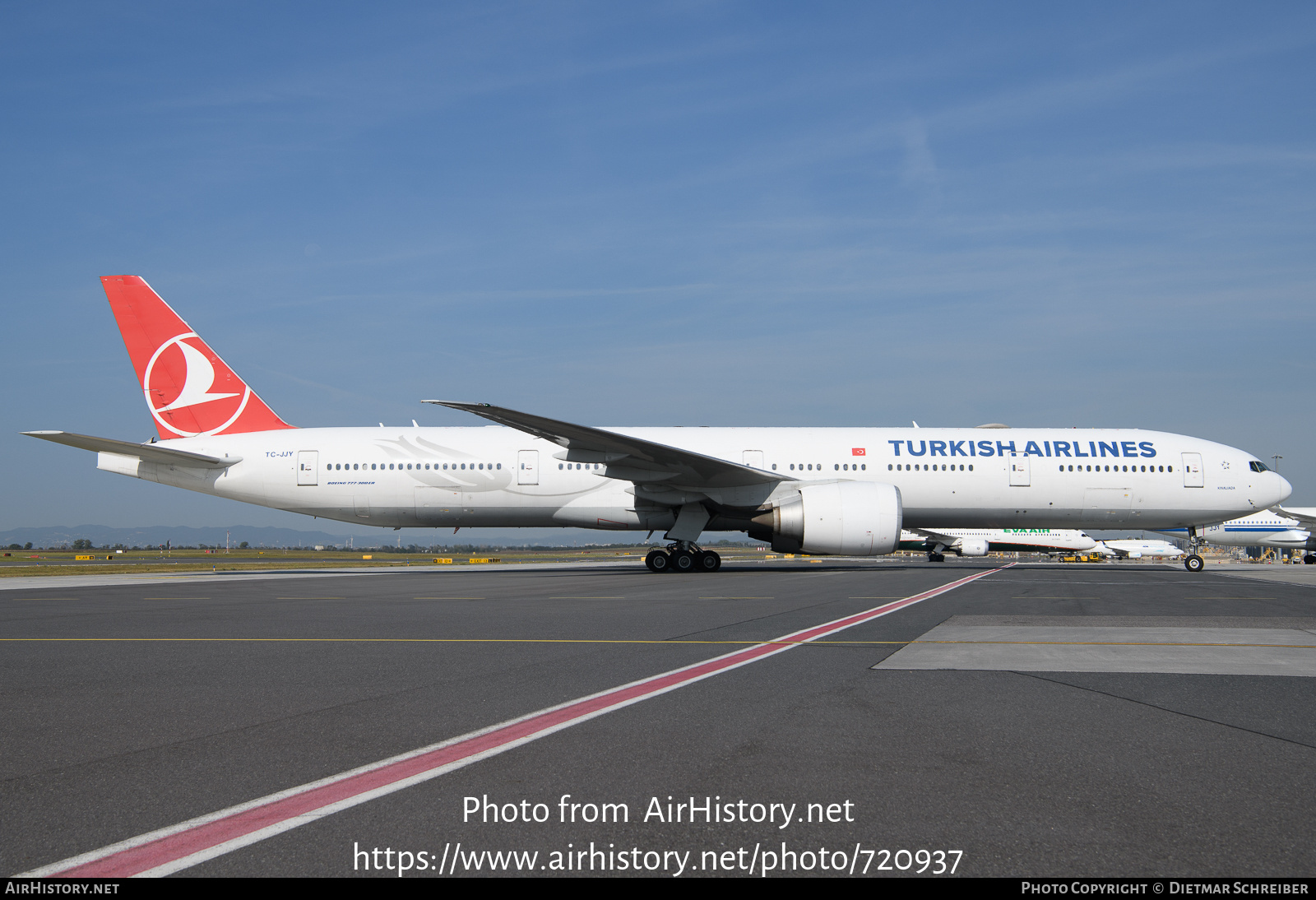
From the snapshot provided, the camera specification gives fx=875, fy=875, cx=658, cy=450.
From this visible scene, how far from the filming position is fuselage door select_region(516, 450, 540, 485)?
2411 centimetres

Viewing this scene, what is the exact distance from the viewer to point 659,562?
79.7 feet

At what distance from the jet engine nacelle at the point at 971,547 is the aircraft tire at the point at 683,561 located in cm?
3043

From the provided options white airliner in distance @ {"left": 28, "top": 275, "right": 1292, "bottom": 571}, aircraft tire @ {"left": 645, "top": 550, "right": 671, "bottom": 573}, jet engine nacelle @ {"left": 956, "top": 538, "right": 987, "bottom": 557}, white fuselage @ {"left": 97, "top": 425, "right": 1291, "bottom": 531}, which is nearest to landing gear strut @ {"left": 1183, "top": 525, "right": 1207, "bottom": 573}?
white airliner in distance @ {"left": 28, "top": 275, "right": 1292, "bottom": 571}

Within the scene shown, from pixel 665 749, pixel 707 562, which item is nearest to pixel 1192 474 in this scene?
pixel 707 562

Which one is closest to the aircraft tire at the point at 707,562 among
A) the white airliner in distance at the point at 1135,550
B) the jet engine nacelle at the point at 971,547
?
the jet engine nacelle at the point at 971,547

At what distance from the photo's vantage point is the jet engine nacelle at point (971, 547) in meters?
49.5

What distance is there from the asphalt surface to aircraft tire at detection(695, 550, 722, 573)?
48.9 ft

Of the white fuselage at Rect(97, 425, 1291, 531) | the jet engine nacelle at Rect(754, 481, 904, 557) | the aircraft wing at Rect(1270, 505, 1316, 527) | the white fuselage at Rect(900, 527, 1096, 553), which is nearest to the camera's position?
the jet engine nacelle at Rect(754, 481, 904, 557)

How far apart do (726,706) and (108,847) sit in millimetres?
3202

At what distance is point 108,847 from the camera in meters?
2.80

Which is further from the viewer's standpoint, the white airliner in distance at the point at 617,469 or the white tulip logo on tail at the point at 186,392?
the white tulip logo on tail at the point at 186,392

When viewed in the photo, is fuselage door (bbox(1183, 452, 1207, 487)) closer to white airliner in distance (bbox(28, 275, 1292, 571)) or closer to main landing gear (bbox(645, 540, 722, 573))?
white airliner in distance (bbox(28, 275, 1292, 571))

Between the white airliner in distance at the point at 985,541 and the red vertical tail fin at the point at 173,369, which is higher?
the red vertical tail fin at the point at 173,369

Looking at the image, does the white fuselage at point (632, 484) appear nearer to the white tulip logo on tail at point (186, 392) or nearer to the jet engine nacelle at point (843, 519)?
the white tulip logo on tail at point (186, 392)
